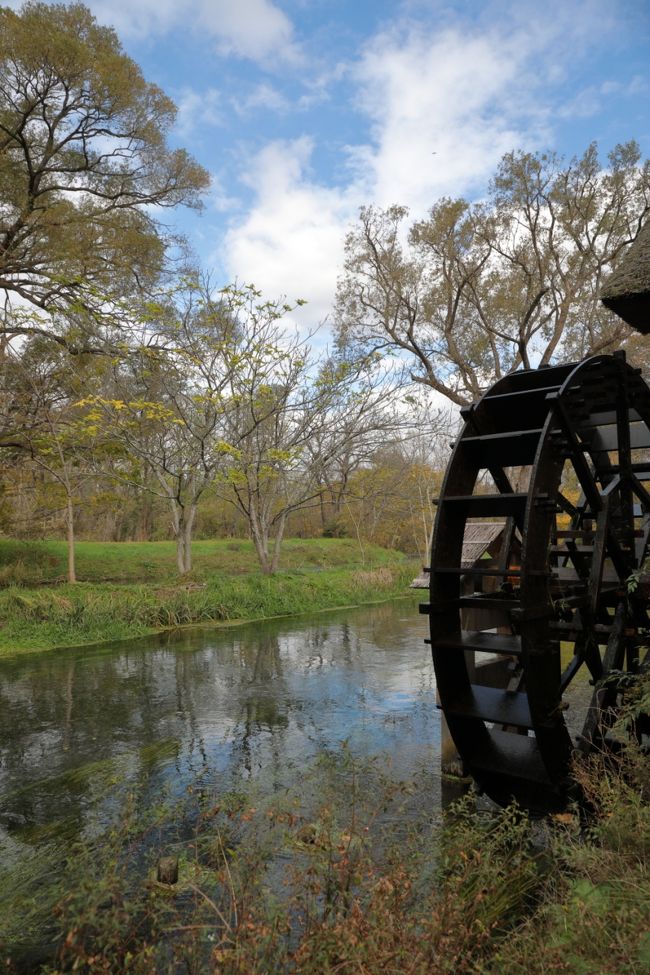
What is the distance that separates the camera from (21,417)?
13.4m

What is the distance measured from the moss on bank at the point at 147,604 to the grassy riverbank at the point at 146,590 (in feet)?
0.06

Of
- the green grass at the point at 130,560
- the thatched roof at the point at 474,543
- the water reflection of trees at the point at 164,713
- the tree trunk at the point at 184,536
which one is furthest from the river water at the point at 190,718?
the green grass at the point at 130,560

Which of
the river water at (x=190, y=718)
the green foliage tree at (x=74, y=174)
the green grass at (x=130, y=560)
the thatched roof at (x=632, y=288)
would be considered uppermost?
the green foliage tree at (x=74, y=174)

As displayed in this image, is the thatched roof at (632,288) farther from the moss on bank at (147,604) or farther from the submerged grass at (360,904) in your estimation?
the moss on bank at (147,604)

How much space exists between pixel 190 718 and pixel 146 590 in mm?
6196

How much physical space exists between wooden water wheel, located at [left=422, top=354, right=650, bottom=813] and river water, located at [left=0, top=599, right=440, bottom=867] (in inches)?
31.8

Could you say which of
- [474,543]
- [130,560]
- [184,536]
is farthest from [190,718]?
[130,560]

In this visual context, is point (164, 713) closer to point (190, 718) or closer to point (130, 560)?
point (190, 718)

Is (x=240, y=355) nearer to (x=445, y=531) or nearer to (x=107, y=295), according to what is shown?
(x=107, y=295)

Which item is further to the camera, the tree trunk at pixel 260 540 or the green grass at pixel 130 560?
the tree trunk at pixel 260 540

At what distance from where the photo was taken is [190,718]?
6809 mm

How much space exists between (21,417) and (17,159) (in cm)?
512

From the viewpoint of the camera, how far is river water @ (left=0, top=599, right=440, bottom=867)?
490cm

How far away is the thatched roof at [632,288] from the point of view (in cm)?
442
